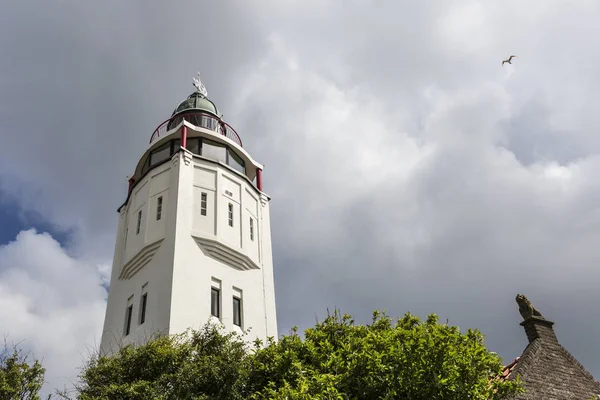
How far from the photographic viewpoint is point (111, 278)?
1253 inches

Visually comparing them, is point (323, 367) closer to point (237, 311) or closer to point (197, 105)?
point (237, 311)

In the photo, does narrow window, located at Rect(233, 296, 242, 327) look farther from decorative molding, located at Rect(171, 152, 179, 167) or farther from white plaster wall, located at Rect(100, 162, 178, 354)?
decorative molding, located at Rect(171, 152, 179, 167)

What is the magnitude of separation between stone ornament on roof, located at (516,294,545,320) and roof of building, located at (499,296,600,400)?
0.05 metres

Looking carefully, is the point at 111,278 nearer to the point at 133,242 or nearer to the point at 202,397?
the point at 133,242

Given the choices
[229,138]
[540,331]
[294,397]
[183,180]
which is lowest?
[294,397]

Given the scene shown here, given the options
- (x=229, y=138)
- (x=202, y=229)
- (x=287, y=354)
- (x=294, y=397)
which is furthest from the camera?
(x=229, y=138)

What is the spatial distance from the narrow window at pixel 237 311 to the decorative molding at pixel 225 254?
186cm

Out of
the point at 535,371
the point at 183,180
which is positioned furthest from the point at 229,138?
the point at 535,371

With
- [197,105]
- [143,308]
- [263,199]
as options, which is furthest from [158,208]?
[197,105]

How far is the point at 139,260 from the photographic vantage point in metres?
29.3

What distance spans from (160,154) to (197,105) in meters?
5.96

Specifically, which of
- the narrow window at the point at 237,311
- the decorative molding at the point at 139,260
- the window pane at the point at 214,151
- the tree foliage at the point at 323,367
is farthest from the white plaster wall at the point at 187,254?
the tree foliage at the point at 323,367

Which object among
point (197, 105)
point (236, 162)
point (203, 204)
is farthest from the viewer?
point (197, 105)

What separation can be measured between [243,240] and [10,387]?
15576 mm
